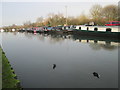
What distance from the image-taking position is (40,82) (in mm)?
6664

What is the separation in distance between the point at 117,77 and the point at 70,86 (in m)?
2.71

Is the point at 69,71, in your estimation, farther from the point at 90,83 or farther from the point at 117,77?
the point at 117,77

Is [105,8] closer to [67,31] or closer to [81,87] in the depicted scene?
[67,31]

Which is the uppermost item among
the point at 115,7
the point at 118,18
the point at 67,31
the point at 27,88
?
the point at 115,7

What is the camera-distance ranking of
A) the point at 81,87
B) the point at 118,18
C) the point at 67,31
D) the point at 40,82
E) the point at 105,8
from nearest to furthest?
the point at 81,87, the point at 40,82, the point at 67,31, the point at 118,18, the point at 105,8

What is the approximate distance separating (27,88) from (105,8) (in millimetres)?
49742

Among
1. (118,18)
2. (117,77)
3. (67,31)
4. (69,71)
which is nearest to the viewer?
(117,77)

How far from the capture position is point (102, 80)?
6797mm

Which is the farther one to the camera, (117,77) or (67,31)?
(67,31)

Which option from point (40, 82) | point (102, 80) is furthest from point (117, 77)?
point (40, 82)

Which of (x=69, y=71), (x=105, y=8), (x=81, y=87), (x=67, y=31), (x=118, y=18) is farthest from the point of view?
(x=105, y=8)

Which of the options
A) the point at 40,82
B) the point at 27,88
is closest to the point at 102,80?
the point at 40,82

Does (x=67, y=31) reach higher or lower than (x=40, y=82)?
higher

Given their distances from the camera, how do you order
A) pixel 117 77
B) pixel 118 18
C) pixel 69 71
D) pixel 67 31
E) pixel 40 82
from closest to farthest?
pixel 40 82 → pixel 117 77 → pixel 69 71 → pixel 67 31 → pixel 118 18
